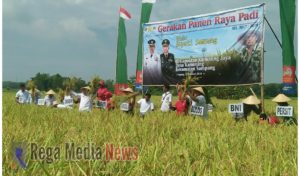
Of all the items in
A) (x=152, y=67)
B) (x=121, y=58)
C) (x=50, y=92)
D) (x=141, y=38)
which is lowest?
(x=50, y=92)

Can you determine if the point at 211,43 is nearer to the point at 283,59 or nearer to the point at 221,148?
the point at 283,59

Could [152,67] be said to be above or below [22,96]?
above

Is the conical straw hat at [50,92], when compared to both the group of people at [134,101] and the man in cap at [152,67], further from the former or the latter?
the man in cap at [152,67]

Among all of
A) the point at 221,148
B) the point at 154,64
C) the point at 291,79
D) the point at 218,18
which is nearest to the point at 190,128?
the point at 221,148

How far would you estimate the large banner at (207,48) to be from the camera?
9312 millimetres

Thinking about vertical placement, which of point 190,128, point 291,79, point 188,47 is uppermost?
point 188,47

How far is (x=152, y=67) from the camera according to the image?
11859 mm

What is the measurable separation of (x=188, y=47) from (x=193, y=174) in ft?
30.0

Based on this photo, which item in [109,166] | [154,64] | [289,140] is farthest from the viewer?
[154,64]

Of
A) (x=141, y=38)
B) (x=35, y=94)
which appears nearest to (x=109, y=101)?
(x=141, y=38)

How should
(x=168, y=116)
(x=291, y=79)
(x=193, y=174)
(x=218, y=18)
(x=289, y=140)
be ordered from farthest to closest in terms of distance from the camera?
(x=218, y=18) → (x=291, y=79) → (x=168, y=116) → (x=289, y=140) → (x=193, y=174)

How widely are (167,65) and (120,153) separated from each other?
908 centimetres

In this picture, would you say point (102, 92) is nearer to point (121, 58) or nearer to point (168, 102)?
point (168, 102)

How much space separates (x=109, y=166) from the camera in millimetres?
2014
